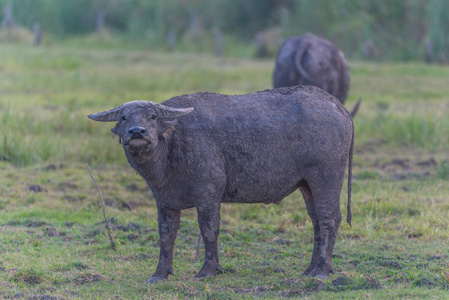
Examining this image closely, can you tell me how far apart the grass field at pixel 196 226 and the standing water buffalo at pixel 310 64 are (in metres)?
1.25

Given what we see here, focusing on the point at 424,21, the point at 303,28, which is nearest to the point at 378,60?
the point at 424,21

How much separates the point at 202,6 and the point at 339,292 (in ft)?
96.1

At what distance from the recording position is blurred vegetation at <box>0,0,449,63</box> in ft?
84.9

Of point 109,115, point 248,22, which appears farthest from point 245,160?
point 248,22

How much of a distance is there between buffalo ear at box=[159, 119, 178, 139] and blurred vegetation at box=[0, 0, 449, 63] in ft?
64.7

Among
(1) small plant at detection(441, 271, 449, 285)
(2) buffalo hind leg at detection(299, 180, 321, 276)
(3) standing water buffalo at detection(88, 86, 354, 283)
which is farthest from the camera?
(2) buffalo hind leg at detection(299, 180, 321, 276)

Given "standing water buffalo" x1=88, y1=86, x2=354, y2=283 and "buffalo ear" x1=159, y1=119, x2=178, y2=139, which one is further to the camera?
"standing water buffalo" x1=88, y1=86, x2=354, y2=283

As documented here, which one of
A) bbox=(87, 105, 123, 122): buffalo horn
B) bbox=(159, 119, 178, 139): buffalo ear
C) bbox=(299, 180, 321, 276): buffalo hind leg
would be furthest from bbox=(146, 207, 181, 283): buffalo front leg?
bbox=(299, 180, 321, 276): buffalo hind leg

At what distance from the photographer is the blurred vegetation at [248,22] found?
84.9 ft

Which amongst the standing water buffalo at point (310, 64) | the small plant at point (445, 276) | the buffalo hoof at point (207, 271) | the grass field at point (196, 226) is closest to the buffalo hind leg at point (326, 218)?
the grass field at point (196, 226)

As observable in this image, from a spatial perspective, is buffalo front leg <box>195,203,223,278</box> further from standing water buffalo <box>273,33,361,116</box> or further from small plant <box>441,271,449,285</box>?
standing water buffalo <box>273,33,361,116</box>

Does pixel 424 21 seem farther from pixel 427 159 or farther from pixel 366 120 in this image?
pixel 427 159

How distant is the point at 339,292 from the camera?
514cm

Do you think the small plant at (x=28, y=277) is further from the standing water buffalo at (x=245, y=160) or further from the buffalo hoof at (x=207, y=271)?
the buffalo hoof at (x=207, y=271)
